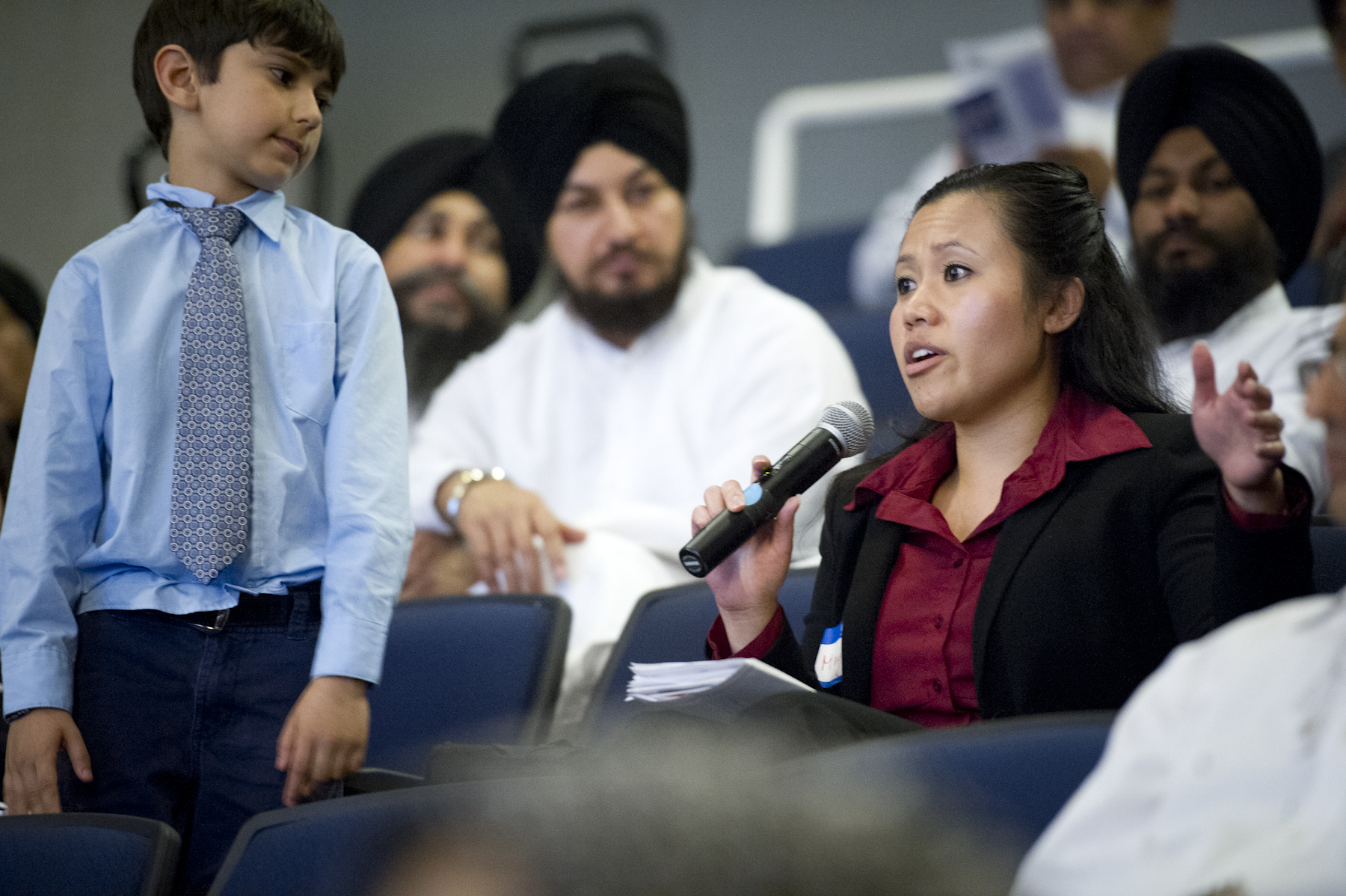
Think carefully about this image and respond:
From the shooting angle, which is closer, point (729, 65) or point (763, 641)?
point (763, 641)

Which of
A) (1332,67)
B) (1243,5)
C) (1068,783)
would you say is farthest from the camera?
(1243,5)

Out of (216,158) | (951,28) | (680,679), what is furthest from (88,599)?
(951,28)

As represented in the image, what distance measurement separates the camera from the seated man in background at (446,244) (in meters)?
3.34

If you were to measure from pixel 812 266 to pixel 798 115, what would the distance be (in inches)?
42.4

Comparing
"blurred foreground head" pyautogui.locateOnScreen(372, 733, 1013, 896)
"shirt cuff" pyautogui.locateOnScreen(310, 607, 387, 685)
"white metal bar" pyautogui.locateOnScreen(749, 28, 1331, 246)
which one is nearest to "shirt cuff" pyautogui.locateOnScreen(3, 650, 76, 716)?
"shirt cuff" pyautogui.locateOnScreen(310, 607, 387, 685)

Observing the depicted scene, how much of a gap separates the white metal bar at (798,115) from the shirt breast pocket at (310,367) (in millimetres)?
3387

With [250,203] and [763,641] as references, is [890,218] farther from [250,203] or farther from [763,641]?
[250,203]

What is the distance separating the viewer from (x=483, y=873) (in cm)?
98

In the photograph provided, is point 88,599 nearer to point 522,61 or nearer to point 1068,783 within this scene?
point 1068,783

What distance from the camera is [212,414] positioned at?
140cm

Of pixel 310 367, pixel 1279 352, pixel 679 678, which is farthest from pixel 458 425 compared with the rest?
pixel 679 678

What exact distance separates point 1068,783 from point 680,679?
44 centimetres

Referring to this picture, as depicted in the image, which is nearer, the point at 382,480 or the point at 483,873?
the point at 483,873

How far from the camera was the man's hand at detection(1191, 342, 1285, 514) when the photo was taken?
119 cm
